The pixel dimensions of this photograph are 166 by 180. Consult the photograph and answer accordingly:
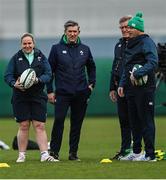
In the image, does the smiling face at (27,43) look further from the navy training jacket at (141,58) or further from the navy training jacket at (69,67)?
the navy training jacket at (141,58)

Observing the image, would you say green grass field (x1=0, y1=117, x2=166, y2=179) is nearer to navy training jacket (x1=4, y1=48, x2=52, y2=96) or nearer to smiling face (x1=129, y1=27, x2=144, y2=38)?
navy training jacket (x1=4, y1=48, x2=52, y2=96)

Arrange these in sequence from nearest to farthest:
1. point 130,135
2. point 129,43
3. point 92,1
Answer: point 129,43, point 130,135, point 92,1

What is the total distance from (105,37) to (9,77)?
47.8ft

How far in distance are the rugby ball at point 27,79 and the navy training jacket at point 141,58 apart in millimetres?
1236

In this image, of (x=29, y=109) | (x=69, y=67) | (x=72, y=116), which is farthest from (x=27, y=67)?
(x=72, y=116)

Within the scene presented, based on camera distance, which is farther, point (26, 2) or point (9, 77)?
point (26, 2)

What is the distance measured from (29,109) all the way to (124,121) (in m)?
1.51

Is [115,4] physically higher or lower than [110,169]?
higher

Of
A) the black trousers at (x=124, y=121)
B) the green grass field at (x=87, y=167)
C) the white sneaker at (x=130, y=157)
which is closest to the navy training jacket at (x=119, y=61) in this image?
the black trousers at (x=124, y=121)

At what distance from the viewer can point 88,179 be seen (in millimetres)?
10594

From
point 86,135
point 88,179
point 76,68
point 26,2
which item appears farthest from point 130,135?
point 26,2

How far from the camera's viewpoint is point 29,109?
42.6 feet

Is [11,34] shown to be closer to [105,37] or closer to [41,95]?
[105,37]

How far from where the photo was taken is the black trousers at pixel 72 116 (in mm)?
13391
